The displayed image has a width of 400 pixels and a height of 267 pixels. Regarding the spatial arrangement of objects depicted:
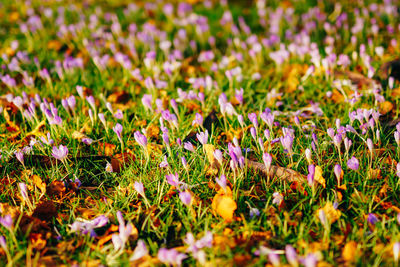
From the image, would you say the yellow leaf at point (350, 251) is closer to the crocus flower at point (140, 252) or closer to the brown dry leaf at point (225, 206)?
the brown dry leaf at point (225, 206)

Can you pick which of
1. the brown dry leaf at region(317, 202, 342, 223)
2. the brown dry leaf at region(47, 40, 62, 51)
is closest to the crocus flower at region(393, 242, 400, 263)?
the brown dry leaf at region(317, 202, 342, 223)

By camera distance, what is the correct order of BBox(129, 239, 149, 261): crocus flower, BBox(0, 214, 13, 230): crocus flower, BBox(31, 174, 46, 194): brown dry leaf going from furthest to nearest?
BBox(31, 174, 46, 194): brown dry leaf < BBox(0, 214, 13, 230): crocus flower < BBox(129, 239, 149, 261): crocus flower

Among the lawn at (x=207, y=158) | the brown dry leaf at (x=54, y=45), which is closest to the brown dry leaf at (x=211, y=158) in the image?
the lawn at (x=207, y=158)

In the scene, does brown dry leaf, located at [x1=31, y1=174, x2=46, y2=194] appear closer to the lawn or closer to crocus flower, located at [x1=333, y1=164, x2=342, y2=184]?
the lawn

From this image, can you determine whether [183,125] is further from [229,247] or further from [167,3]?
[167,3]

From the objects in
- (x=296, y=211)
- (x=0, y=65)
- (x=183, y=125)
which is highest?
(x=0, y=65)

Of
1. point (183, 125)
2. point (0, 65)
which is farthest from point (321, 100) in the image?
point (0, 65)
